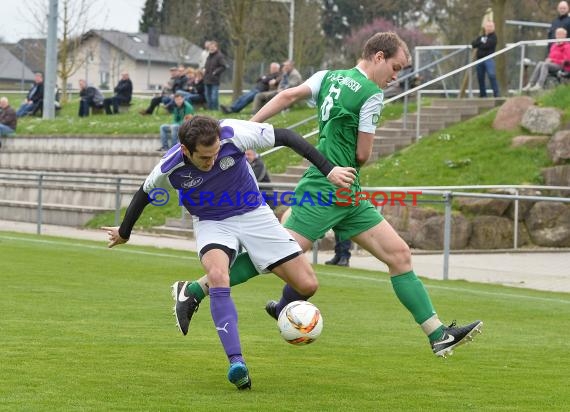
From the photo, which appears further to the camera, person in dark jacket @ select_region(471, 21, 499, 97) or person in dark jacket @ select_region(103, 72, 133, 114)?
person in dark jacket @ select_region(103, 72, 133, 114)

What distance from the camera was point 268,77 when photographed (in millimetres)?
29781

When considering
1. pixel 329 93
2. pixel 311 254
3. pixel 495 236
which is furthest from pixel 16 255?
pixel 329 93

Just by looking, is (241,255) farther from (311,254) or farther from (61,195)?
(61,195)

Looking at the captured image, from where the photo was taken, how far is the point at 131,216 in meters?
7.94

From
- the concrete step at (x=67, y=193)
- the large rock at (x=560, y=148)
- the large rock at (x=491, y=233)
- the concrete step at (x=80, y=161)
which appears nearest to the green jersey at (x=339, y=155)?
the large rock at (x=491, y=233)

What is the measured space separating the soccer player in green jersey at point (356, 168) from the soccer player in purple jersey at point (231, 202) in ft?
1.80

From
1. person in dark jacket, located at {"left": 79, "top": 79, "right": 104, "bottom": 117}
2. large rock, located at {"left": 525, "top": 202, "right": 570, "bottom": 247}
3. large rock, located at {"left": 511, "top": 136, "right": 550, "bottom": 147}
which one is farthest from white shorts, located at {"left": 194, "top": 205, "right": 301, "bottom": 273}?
person in dark jacket, located at {"left": 79, "top": 79, "right": 104, "bottom": 117}

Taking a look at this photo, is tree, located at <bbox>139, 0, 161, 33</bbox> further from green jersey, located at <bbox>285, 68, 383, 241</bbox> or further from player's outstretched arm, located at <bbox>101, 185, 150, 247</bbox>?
player's outstretched arm, located at <bbox>101, 185, 150, 247</bbox>

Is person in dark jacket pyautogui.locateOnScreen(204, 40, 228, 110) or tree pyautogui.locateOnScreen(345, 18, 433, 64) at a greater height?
tree pyautogui.locateOnScreen(345, 18, 433, 64)

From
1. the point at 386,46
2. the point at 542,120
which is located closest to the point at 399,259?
the point at 386,46

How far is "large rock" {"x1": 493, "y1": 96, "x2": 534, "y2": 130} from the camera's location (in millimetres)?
24812

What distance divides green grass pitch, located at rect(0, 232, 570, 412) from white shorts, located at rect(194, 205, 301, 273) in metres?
0.78

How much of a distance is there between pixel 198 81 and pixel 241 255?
935 inches

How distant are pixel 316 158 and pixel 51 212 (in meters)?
20.8
